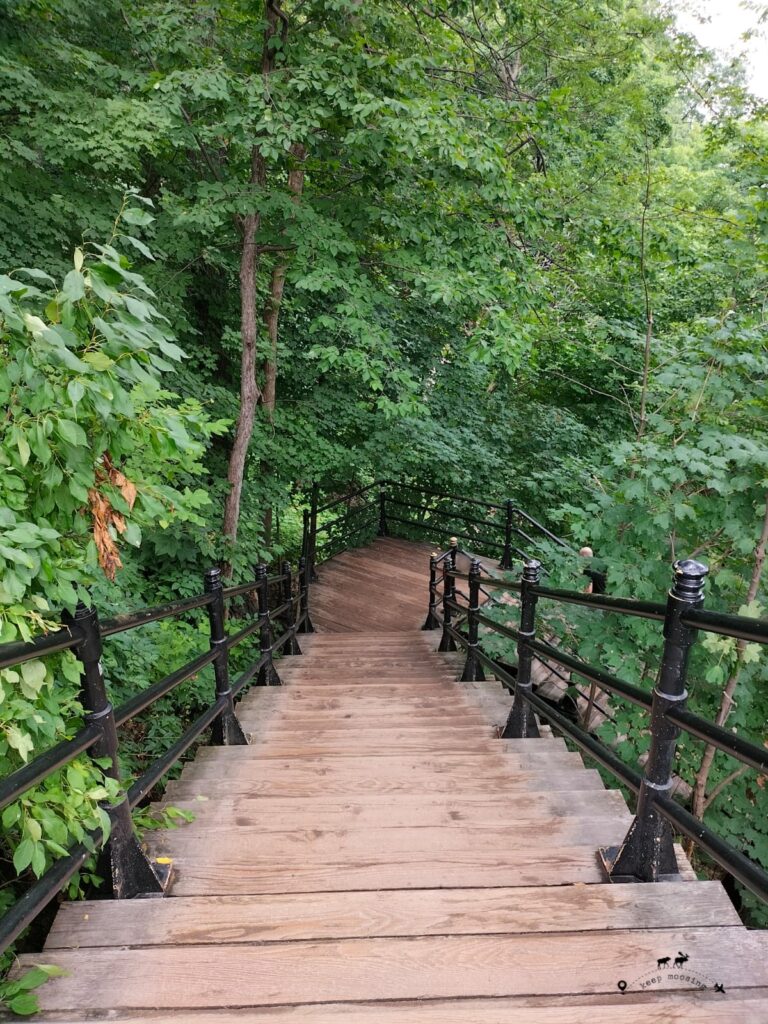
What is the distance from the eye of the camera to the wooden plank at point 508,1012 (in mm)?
1322

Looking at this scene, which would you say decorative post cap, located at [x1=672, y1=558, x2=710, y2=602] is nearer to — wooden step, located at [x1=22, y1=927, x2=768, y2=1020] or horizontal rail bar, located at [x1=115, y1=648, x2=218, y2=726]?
wooden step, located at [x1=22, y1=927, x2=768, y2=1020]

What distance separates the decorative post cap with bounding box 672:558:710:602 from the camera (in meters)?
1.64

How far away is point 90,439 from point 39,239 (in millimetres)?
5077

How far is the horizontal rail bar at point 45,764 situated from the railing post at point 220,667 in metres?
1.06

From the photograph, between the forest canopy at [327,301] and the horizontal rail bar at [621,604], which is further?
the horizontal rail bar at [621,604]

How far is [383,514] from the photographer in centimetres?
1145

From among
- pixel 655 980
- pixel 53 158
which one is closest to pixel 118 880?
pixel 655 980

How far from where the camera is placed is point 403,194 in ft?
20.6

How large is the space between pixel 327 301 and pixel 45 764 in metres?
8.46

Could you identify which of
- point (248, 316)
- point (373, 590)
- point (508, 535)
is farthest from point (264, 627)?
point (508, 535)

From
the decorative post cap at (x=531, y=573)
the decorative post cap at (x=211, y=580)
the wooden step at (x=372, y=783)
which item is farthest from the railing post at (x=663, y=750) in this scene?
the decorative post cap at (x=211, y=580)

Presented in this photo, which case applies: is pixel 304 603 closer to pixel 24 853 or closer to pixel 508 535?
pixel 508 535

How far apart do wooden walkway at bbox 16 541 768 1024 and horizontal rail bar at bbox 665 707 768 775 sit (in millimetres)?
527

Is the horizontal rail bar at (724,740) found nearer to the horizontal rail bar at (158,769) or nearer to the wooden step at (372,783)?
the wooden step at (372,783)
